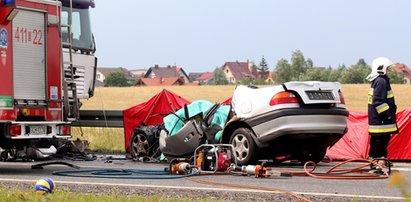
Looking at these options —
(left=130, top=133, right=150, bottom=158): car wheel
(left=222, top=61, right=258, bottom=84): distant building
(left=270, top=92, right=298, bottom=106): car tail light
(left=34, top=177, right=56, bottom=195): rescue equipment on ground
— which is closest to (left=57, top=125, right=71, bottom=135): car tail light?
(left=130, top=133, right=150, bottom=158): car wheel

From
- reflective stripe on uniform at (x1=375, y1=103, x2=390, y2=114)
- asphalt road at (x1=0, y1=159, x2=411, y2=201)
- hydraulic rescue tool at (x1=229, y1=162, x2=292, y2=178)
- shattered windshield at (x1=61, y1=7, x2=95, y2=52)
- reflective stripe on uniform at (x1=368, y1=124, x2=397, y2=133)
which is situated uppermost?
shattered windshield at (x1=61, y1=7, x2=95, y2=52)

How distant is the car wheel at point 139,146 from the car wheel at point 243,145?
2.38m

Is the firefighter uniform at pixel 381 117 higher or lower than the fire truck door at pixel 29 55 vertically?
lower

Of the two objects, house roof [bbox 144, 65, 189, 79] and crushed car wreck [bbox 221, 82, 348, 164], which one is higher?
house roof [bbox 144, 65, 189, 79]

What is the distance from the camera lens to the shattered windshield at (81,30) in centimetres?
1634

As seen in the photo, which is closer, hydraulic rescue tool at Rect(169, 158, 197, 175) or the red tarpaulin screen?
hydraulic rescue tool at Rect(169, 158, 197, 175)

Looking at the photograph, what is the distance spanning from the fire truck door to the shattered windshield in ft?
15.1

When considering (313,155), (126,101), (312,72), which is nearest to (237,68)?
(312,72)

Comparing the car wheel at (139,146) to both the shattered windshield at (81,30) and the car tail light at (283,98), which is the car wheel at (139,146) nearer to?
the car tail light at (283,98)

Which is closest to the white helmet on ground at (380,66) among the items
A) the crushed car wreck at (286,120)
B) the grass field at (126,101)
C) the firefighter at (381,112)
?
the firefighter at (381,112)

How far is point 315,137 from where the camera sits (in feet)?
37.8

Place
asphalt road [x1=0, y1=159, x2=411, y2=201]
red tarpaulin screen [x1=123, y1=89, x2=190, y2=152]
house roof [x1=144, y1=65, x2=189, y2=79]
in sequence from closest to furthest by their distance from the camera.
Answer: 1. asphalt road [x1=0, y1=159, x2=411, y2=201]
2. red tarpaulin screen [x1=123, y1=89, x2=190, y2=152]
3. house roof [x1=144, y1=65, x2=189, y2=79]

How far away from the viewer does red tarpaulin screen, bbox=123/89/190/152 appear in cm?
1586

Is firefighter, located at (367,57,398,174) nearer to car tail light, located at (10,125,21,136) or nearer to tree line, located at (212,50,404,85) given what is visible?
car tail light, located at (10,125,21,136)
